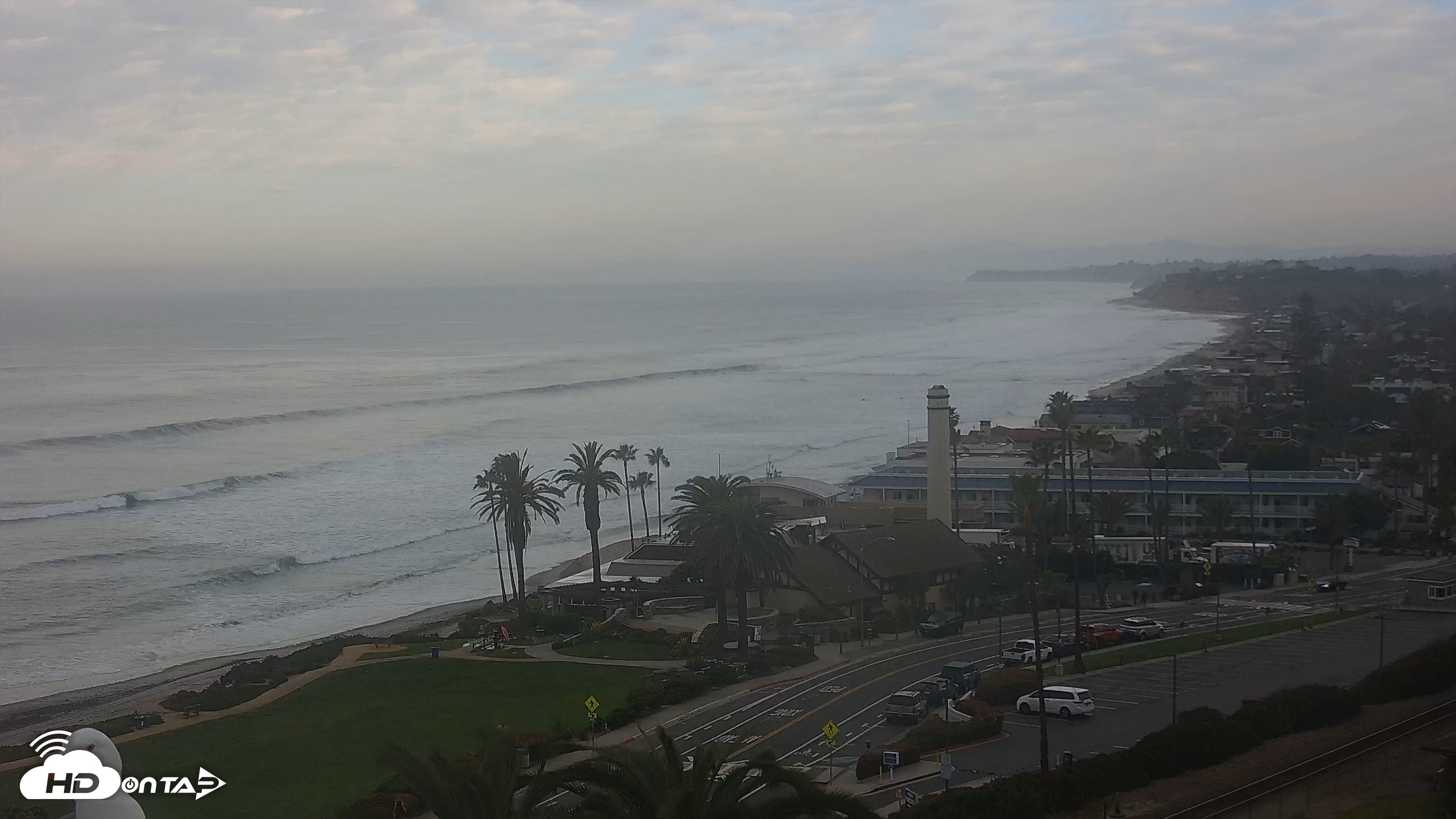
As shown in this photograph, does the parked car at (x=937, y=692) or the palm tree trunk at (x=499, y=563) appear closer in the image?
the parked car at (x=937, y=692)

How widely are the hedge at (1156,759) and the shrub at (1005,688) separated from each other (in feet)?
11.8

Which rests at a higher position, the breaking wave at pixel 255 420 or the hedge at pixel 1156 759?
the breaking wave at pixel 255 420

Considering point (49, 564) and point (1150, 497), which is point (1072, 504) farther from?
point (49, 564)

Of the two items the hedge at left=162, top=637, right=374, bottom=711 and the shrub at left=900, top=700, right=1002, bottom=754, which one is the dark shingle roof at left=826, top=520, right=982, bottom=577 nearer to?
the shrub at left=900, top=700, right=1002, bottom=754

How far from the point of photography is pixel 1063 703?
2508 cm

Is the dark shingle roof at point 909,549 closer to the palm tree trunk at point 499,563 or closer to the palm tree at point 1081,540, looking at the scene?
the palm tree at point 1081,540

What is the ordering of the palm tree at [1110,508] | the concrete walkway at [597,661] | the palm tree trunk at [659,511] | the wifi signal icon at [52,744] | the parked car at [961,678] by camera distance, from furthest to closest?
the palm tree trunk at [659,511]
the palm tree at [1110,508]
the concrete walkway at [597,661]
the parked car at [961,678]
the wifi signal icon at [52,744]

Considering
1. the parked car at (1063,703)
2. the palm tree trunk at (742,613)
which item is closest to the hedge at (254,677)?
the palm tree trunk at (742,613)

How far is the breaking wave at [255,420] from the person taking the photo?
8256cm

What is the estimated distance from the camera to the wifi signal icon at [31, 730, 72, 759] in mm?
Answer: 8156

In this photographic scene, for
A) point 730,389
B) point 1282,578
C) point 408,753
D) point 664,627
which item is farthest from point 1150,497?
point 730,389

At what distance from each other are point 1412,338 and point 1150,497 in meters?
74.7

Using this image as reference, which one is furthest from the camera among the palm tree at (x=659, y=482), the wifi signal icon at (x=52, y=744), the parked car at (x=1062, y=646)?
the palm tree at (x=659, y=482)

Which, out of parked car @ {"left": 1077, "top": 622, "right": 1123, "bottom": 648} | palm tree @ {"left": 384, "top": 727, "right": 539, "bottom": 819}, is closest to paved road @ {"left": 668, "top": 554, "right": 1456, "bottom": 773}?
parked car @ {"left": 1077, "top": 622, "right": 1123, "bottom": 648}
